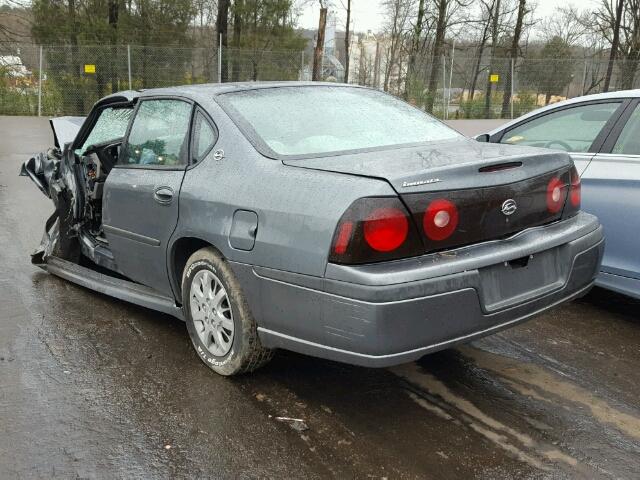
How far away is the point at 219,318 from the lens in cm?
323

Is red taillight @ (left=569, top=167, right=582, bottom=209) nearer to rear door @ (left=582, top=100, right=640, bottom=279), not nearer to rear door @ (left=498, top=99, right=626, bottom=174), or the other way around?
rear door @ (left=582, top=100, right=640, bottom=279)

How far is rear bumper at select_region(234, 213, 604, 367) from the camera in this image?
2.48 meters

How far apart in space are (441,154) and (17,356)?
8.68 ft

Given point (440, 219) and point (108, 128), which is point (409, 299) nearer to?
point (440, 219)

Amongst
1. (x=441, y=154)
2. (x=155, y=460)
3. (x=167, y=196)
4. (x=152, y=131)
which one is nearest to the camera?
(x=155, y=460)

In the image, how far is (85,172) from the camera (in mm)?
4863

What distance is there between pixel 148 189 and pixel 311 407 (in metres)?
1.59

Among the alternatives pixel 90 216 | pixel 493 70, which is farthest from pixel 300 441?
pixel 493 70

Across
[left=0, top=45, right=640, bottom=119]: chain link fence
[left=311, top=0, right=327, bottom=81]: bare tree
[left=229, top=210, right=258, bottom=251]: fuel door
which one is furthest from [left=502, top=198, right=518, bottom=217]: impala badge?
[left=0, top=45, right=640, bottom=119]: chain link fence

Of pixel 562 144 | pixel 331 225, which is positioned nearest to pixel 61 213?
pixel 331 225

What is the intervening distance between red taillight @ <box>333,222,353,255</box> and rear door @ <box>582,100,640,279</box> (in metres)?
2.30

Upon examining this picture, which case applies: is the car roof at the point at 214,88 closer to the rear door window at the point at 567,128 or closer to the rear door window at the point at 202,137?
the rear door window at the point at 202,137

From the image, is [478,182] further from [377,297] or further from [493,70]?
[493,70]

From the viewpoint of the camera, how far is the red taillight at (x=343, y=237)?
2.52 metres
